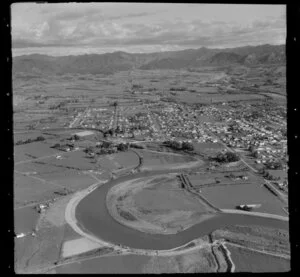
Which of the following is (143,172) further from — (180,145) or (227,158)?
(180,145)

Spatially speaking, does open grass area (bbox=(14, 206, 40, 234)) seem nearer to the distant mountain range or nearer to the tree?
the tree

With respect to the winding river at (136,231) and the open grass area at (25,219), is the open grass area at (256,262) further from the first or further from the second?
the open grass area at (25,219)

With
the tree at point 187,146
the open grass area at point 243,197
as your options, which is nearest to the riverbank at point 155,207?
the open grass area at point 243,197

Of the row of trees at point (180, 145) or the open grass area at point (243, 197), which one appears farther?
the row of trees at point (180, 145)

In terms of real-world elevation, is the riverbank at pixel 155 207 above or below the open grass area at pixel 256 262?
above

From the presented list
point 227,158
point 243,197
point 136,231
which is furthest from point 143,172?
point 136,231

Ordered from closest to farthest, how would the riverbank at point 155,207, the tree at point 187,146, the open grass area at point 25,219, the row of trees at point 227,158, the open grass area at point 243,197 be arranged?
the open grass area at point 25,219
the riverbank at point 155,207
the open grass area at point 243,197
the row of trees at point 227,158
the tree at point 187,146

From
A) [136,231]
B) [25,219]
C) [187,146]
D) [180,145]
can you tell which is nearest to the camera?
[136,231]
